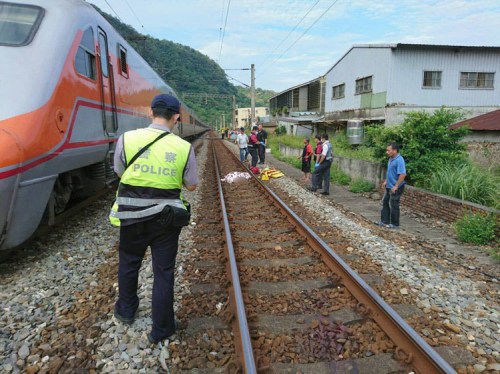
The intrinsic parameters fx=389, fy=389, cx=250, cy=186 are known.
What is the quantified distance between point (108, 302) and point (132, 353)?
0.93 m

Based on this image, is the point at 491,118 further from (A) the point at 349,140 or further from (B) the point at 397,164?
(B) the point at 397,164

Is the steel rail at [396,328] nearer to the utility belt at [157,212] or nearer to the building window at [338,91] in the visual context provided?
the utility belt at [157,212]

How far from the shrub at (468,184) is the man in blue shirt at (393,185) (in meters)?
1.63

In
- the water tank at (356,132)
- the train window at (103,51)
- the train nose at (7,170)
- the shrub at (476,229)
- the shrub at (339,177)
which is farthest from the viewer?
the water tank at (356,132)

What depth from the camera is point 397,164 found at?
21.7ft

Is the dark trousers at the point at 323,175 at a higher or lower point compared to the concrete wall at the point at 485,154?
lower

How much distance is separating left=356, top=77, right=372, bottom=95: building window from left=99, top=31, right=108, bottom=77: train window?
682 inches

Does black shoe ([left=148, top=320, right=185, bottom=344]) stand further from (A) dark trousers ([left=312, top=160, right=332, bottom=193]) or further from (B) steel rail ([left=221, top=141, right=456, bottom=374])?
(A) dark trousers ([left=312, top=160, right=332, bottom=193])

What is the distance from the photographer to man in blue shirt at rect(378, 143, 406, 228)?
6559 millimetres

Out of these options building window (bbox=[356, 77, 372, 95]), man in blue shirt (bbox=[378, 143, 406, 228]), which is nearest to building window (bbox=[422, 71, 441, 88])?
building window (bbox=[356, 77, 372, 95])

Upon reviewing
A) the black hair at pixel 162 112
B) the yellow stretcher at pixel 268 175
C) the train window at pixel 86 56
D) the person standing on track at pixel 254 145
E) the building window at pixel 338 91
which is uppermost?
the building window at pixel 338 91

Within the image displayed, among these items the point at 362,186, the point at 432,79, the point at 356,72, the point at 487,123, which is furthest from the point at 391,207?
the point at 356,72

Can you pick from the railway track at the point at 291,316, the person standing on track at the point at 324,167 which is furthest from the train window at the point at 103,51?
the person standing on track at the point at 324,167

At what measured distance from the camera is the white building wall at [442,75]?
19547mm
